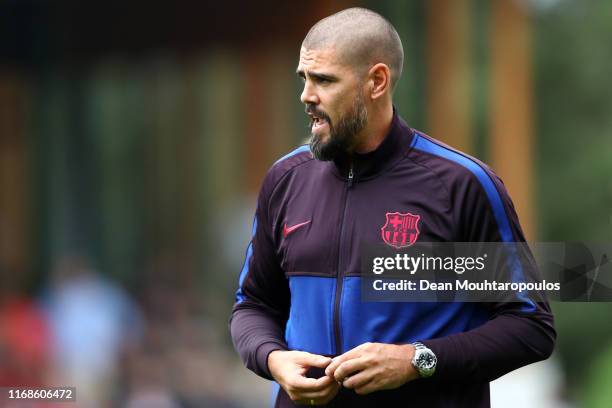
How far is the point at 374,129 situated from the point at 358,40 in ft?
0.99

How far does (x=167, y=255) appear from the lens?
53.1 feet

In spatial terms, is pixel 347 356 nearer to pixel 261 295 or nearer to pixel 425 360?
pixel 425 360

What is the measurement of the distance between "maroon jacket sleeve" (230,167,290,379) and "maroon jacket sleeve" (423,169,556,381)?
0.60 m

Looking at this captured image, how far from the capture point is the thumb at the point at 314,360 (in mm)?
3955

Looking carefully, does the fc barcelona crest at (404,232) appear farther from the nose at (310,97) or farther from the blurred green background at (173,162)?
A: the blurred green background at (173,162)

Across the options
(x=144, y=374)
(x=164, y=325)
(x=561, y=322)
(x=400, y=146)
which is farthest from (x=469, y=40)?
(x=400, y=146)

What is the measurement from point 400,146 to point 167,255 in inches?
480

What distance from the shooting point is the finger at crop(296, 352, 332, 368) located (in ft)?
13.0

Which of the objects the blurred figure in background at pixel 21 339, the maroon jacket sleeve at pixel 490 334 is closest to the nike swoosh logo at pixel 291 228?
the maroon jacket sleeve at pixel 490 334

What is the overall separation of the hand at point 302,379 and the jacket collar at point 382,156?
622 millimetres

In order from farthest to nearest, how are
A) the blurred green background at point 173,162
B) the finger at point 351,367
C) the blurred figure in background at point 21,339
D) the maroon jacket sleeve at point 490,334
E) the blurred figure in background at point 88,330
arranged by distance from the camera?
1. the blurred figure in background at point 88,330
2. the blurred green background at point 173,162
3. the blurred figure in background at point 21,339
4. the maroon jacket sleeve at point 490,334
5. the finger at point 351,367

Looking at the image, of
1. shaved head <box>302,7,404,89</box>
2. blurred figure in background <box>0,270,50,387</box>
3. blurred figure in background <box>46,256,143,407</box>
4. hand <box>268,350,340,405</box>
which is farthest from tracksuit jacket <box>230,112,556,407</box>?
blurred figure in background <box>46,256,143,407</box>

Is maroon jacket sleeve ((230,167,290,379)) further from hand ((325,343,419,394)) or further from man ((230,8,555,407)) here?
hand ((325,343,419,394))

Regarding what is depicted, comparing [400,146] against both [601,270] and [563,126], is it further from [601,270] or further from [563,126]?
[563,126]
